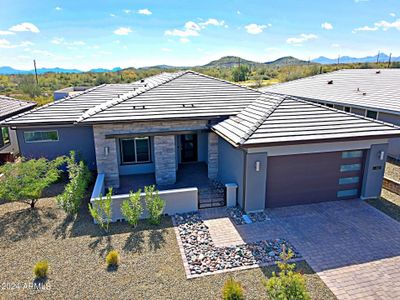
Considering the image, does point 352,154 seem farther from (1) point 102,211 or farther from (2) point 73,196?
(2) point 73,196

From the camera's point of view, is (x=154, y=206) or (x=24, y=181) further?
(x=24, y=181)

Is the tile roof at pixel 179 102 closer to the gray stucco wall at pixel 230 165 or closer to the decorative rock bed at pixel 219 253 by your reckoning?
the gray stucco wall at pixel 230 165

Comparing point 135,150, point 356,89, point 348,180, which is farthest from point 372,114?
point 135,150

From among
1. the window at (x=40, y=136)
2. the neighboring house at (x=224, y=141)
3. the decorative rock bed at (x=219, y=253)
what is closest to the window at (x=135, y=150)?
the neighboring house at (x=224, y=141)

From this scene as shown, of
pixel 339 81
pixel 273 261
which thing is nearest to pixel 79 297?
pixel 273 261

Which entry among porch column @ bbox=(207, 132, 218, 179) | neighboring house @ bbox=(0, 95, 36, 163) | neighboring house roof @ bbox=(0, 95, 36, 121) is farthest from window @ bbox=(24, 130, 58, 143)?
porch column @ bbox=(207, 132, 218, 179)

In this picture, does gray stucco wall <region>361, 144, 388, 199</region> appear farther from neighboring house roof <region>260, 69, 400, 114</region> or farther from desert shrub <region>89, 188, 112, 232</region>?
desert shrub <region>89, 188, 112, 232</region>
